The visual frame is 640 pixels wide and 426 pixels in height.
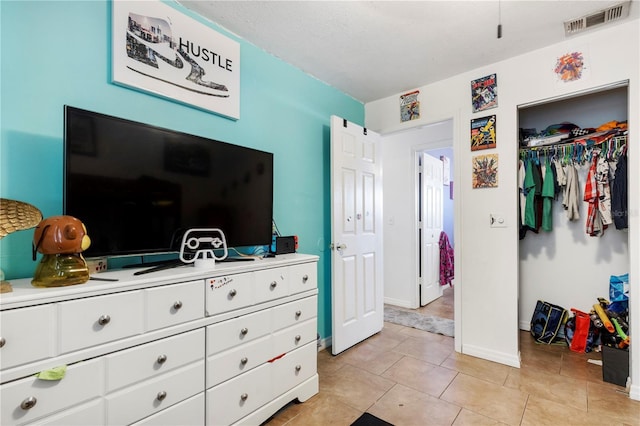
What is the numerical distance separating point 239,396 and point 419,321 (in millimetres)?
2492

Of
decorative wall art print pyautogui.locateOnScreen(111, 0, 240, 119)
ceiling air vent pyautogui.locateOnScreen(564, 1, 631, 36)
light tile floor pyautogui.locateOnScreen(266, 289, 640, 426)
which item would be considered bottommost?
light tile floor pyautogui.locateOnScreen(266, 289, 640, 426)

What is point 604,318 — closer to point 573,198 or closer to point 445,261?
point 573,198

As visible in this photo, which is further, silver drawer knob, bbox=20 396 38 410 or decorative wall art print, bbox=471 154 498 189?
decorative wall art print, bbox=471 154 498 189

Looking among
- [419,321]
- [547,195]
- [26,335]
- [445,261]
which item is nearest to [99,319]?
[26,335]

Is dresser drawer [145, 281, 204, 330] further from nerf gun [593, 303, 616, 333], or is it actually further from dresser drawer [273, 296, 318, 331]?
nerf gun [593, 303, 616, 333]

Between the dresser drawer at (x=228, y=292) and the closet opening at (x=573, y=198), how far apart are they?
2630 mm

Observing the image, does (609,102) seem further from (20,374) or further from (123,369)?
(20,374)

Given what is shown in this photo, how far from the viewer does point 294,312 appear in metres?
1.89

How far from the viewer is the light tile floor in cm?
179

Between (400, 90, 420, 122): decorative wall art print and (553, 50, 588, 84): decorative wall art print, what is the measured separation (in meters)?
1.08

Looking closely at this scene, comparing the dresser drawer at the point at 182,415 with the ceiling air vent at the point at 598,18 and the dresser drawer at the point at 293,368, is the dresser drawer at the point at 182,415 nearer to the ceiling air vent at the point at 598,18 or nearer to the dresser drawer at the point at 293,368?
the dresser drawer at the point at 293,368

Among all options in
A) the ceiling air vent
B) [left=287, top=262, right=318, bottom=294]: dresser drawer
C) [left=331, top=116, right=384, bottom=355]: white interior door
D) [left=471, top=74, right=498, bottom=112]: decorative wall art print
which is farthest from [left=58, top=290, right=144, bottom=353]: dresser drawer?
the ceiling air vent

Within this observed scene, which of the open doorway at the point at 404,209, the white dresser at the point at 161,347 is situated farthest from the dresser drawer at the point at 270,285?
the open doorway at the point at 404,209

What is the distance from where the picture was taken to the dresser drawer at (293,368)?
178 cm
